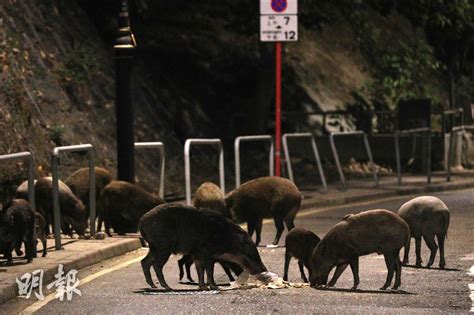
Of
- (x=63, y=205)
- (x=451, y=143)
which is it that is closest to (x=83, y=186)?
(x=63, y=205)

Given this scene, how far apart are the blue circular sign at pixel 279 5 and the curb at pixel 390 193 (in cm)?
293

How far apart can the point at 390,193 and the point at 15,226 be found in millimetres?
11459

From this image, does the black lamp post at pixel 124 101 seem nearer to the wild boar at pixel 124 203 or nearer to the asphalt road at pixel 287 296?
the wild boar at pixel 124 203

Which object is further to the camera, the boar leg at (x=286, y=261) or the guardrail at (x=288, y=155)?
the guardrail at (x=288, y=155)

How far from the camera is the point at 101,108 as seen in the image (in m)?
26.3

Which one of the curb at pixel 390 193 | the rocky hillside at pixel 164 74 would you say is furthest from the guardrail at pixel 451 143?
the rocky hillside at pixel 164 74

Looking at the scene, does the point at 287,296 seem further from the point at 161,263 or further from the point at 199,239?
the point at 161,263

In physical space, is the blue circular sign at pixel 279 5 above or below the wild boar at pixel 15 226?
above

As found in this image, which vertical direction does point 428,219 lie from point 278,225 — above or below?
above

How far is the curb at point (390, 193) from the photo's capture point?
22.1 meters

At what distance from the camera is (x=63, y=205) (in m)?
16.1

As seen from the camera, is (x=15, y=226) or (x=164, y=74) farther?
(x=164, y=74)

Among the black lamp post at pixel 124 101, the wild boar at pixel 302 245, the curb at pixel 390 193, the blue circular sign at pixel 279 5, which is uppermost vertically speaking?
the blue circular sign at pixel 279 5

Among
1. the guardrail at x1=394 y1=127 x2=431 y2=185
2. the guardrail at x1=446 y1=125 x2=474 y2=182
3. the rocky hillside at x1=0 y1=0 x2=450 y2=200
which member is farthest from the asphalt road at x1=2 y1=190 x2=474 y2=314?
the guardrail at x1=446 y1=125 x2=474 y2=182
